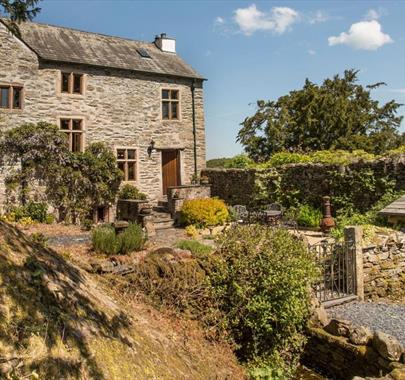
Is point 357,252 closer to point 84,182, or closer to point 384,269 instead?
point 384,269

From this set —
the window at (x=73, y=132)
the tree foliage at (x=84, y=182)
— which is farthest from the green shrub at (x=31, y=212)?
the window at (x=73, y=132)

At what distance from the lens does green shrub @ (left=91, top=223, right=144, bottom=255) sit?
8914 mm

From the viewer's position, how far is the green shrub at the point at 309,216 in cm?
1431

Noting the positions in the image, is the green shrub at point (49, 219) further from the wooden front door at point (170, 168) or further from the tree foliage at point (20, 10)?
the tree foliage at point (20, 10)

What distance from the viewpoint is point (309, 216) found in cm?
1455

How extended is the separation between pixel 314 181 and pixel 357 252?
21.6ft

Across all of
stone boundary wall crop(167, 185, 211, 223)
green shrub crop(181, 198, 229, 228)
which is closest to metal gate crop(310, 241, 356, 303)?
green shrub crop(181, 198, 229, 228)

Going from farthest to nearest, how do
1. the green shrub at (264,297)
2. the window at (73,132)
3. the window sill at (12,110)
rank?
the window at (73,132)
the window sill at (12,110)
the green shrub at (264,297)

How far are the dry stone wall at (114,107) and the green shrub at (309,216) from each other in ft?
22.0

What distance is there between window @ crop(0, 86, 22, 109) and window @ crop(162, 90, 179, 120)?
257 inches

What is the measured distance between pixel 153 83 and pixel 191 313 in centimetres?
1457

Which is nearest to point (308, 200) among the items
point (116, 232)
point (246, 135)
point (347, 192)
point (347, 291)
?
point (347, 192)

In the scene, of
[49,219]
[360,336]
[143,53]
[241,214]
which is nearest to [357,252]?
[360,336]

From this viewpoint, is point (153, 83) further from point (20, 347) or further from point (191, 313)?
point (20, 347)
